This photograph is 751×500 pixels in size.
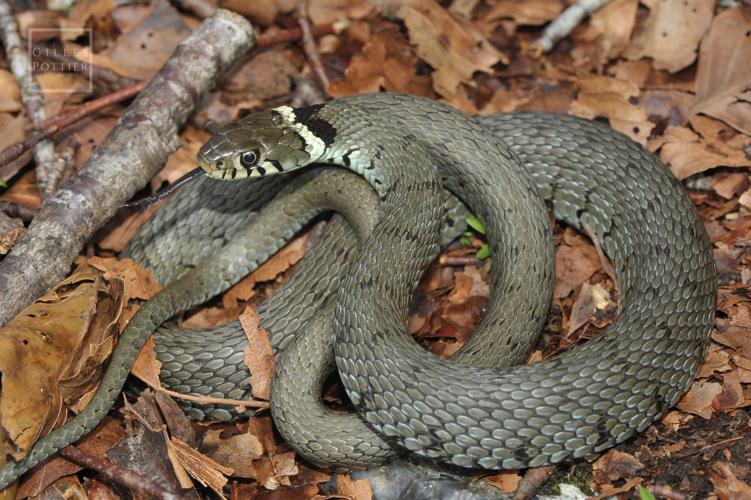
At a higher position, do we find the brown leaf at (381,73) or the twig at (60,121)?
the brown leaf at (381,73)

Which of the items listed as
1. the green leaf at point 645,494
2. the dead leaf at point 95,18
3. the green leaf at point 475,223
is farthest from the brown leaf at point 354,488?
the dead leaf at point 95,18

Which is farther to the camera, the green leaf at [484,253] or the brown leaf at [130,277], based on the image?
the green leaf at [484,253]

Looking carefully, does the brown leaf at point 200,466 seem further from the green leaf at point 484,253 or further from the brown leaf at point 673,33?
the brown leaf at point 673,33

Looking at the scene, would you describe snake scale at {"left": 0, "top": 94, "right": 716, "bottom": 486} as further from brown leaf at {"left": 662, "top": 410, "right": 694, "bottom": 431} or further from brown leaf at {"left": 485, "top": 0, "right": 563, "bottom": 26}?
brown leaf at {"left": 485, "top": 0, "right": 563, "bottom": 26}

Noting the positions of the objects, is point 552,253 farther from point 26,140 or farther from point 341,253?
point 26,140

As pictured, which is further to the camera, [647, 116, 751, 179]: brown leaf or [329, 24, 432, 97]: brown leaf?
[329, 24, 432, 97]: brown leaf

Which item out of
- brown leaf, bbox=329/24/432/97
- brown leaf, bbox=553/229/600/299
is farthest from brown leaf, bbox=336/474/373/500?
brown leaf, bbox=329/24/432/97
